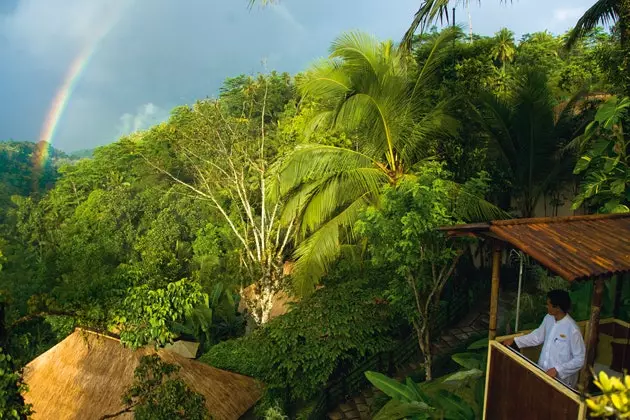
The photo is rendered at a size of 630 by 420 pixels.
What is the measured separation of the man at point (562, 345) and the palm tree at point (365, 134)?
17.3ft

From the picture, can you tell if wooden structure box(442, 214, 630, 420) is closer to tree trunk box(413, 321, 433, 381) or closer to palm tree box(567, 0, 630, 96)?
tree trunk box(413, 321, 433, 381)

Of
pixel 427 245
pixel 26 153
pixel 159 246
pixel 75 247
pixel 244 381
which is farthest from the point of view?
pixel 26 153

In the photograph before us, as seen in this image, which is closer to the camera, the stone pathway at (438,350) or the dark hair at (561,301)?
the dark hair at (561,301)

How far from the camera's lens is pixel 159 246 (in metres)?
20.7

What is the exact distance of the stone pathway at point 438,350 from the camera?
8180 millimetres

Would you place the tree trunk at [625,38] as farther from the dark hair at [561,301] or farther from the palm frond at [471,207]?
the dark hair at [561,301]

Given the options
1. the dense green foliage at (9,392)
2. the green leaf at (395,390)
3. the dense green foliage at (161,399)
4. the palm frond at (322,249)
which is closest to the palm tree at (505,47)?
the palm frond at (322,249)

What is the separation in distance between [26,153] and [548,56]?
67.1m

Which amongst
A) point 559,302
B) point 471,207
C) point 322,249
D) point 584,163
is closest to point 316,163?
point 322,249

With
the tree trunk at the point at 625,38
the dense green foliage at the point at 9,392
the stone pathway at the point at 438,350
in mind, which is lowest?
the stone pathway at the point at 438,350

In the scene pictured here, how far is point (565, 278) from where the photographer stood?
352 centimetres

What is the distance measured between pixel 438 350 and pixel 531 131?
5.33 metres

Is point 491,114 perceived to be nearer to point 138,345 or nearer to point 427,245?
point 427,245

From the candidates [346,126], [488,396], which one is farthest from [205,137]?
[488,396]
